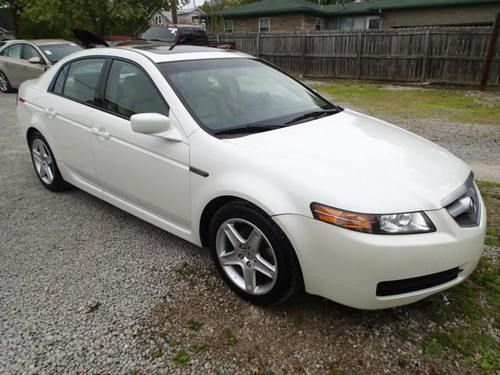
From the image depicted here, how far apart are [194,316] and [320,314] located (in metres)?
0.81

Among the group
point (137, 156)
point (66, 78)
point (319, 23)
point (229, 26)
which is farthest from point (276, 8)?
point (137, 156)

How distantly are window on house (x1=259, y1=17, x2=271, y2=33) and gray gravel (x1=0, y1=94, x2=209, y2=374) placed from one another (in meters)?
22.7

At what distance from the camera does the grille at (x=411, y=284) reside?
220cm

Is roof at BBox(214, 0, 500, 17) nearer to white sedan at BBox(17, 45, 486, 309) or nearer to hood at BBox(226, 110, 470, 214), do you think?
white sedan at BBox(17, 45, 486, 309)

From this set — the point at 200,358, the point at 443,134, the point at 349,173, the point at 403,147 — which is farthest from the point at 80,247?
the point at 443,134

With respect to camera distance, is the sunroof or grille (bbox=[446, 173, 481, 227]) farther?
the sunroof

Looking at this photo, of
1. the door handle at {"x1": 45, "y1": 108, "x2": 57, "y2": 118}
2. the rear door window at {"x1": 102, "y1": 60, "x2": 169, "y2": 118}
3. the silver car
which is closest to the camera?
the rear door window at {"x1": 102, "y1": 60, "x2": 169, "y2": 118}

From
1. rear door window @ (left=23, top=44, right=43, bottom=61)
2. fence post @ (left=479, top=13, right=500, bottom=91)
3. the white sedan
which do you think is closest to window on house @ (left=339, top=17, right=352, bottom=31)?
fence post @ (left=479, top=13, right=500, bottom=91)

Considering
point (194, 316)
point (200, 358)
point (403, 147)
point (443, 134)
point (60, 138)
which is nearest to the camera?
point (200, 358)

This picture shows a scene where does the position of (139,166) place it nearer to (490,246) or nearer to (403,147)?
(403,147)

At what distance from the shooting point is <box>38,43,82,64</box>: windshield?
432 inches

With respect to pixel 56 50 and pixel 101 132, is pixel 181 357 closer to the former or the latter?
pixel 101 132

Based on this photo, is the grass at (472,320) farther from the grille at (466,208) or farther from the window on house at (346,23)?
the window on house at (346,23)

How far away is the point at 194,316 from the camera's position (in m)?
2.61
